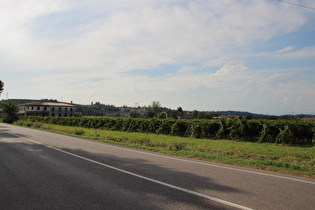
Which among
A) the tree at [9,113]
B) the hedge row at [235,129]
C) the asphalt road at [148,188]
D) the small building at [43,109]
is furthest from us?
the small building at [43,109]

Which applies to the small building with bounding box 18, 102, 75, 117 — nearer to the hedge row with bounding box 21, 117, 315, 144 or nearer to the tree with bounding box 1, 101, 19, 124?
the tree with bounding box 1, 101, 19, 124

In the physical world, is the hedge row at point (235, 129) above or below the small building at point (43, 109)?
below

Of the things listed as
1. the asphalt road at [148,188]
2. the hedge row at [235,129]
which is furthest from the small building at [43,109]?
the asphalt road at [148,188]

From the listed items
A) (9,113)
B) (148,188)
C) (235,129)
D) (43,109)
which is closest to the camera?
(148,188)

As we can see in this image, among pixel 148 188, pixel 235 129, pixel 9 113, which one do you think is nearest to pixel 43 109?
pixel 9 113

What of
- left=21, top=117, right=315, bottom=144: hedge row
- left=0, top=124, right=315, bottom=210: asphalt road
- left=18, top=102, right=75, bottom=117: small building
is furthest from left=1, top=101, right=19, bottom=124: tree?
left=0, top=124, right=315, bottom=210: asphalt road

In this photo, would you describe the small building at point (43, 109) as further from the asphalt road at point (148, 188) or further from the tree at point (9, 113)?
the asphalt road at point (148, 188)

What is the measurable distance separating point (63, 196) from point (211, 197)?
2.97 metres

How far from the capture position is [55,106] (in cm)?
10988

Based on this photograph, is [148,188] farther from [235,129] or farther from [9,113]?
[9,113]

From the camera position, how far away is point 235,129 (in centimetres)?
2223

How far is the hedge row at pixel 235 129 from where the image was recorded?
61.3 ft

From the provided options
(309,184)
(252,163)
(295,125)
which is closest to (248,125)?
(295,125)

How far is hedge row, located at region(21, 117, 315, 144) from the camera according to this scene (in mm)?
18672
